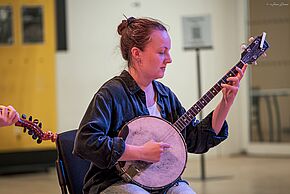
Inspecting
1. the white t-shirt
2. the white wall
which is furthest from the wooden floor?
the white t-shirt

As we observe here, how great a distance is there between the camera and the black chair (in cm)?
254

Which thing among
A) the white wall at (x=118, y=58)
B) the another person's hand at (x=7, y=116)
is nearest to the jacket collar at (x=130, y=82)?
the another person's hand at (x=7, y=116)

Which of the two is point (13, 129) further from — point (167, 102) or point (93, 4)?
point (167, 102)

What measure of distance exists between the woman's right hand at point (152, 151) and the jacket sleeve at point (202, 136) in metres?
0.23

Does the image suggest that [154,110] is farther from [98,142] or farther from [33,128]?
[33,128]

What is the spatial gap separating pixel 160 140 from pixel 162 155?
58mm

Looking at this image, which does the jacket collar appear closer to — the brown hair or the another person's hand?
the brown hair

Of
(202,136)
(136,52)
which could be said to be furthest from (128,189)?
(136,52)

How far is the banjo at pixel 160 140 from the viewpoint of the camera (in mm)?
2311

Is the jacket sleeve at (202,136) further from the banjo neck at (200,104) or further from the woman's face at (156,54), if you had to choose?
the woman's face at (156,54)

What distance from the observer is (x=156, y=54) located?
2.35m

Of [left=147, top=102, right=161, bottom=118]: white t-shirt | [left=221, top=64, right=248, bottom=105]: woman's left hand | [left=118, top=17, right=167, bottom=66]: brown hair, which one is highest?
[left=118, top=17, right=167, bottom=66]: brown hair

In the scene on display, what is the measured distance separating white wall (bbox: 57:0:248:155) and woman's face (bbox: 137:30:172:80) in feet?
15.7

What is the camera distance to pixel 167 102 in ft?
8.18
